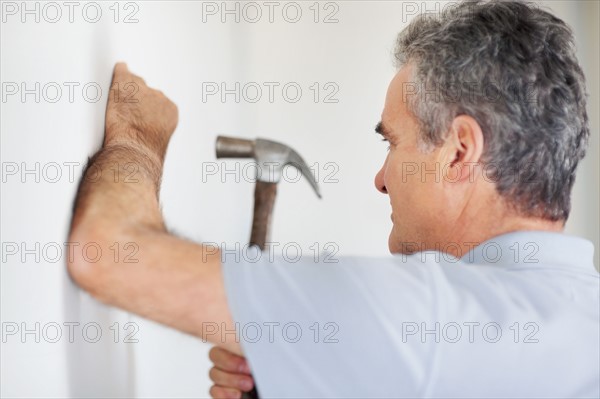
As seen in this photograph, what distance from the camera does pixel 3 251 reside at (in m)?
0.95

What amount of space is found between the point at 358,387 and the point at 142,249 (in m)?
0.33

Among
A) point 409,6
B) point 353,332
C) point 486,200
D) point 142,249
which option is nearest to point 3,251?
point 142,249

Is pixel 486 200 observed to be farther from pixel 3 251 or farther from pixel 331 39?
pixel 331 39

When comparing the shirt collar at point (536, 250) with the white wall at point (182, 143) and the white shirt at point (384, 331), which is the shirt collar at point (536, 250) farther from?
the white wall at point (182, 143)

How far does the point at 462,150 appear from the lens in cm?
123

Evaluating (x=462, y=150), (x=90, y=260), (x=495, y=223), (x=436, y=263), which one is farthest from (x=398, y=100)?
(x=90, y=260)

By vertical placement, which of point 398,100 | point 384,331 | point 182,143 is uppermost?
point 398,100

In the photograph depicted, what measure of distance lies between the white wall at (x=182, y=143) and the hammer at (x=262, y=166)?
0.23m

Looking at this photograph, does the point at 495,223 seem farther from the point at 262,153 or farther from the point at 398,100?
Result: the point at 262,153

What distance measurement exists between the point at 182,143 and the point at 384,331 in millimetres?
823

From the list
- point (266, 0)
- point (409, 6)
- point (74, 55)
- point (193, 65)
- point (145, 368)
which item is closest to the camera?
point (74, 55)

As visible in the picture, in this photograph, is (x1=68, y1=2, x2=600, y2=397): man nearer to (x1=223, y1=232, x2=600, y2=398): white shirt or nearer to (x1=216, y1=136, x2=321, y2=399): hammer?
(x1=223, y1=232, x2=600, y2=398): white shirt

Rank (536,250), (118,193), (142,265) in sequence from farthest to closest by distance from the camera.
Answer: (536,250) < (118,193) < (142,265)

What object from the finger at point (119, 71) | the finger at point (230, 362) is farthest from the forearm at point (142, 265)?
the finger at point (119, 71)
